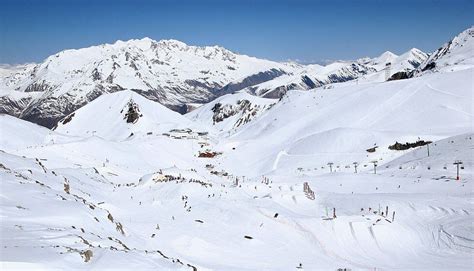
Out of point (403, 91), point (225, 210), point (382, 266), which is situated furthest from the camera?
point (403, 91)

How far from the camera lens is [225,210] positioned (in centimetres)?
2155

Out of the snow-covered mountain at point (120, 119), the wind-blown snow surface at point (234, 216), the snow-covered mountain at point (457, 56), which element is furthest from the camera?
the snow-covered mountain at point (457, 56)

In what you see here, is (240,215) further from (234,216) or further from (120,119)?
(120,119)

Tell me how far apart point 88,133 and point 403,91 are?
2744 inches

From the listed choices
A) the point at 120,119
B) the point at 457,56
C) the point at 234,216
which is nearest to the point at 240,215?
the point at 234,216

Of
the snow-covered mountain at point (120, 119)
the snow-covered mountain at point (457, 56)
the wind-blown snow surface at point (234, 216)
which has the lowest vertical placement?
the wind-blown snow surface at point (234, 216)

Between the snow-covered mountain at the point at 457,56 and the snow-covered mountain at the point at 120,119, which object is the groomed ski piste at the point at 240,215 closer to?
the snow-covered mountain at the point at 120,119

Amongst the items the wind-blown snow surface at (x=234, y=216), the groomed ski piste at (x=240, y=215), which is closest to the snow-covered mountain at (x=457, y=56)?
the groomed ski piste at (x=240, y=215)

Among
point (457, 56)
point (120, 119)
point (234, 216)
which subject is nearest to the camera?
point (234, 216)

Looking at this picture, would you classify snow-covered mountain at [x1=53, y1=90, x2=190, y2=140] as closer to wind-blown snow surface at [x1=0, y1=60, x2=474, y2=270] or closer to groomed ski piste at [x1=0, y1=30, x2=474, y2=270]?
groomed ski piste at [x1=0, y1=30, x2=474, y2=270]

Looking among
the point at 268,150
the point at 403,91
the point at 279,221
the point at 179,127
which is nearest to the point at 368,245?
the point at 279,221

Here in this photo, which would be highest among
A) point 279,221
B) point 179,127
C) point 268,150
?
point 179,127

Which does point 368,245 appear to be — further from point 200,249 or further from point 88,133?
point 88,133

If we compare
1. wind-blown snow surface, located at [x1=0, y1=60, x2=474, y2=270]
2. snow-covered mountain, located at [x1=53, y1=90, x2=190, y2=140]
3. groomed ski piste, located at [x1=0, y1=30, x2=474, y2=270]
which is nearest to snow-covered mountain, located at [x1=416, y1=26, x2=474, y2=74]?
groomed ski piste, located at [x1=0, y1=30, x2=474, y2=270]
